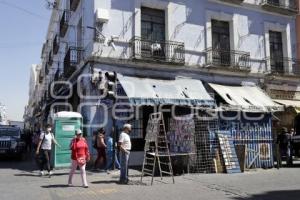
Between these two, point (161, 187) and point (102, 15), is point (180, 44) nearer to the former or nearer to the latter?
point (102, 15)

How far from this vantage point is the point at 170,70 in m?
18.0

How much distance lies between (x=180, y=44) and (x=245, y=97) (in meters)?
4.03

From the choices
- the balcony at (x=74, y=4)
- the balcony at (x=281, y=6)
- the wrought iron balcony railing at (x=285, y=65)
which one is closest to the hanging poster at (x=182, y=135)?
the balcony at (x=74, y=4)

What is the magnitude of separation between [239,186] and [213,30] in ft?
36.8

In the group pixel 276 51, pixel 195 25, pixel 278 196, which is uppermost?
pixel 195 25

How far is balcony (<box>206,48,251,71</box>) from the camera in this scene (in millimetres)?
19250

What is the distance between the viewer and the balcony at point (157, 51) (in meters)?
17.1

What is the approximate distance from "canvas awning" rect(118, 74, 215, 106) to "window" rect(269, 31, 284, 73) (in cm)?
588

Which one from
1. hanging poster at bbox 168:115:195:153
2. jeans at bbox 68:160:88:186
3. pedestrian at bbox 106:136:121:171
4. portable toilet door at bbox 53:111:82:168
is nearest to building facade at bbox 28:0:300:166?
portable toilet door at bbox 53:111:82:168

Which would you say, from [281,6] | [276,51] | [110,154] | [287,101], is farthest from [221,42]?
[110,154]

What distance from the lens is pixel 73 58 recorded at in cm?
1981

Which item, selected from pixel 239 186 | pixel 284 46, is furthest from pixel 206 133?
pixel 284 46

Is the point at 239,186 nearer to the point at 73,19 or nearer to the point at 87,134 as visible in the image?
the point at 87,134

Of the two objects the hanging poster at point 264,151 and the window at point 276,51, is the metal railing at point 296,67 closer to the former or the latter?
the window at point 276,51
